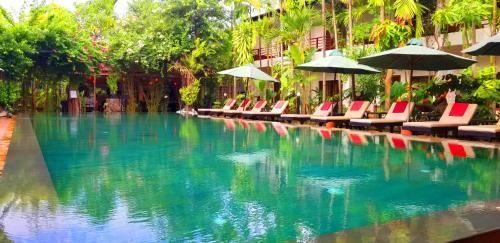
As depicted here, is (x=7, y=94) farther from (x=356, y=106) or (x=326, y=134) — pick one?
(x=326, y=134)

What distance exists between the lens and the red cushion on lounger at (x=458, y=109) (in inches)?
478

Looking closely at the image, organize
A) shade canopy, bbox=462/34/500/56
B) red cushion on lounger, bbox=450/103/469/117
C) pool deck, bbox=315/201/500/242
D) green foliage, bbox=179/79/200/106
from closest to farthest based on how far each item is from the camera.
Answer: pool deck, bbox=315/201/500/242 < shade canopy, bbox=462/34/500/56 < red cushion on lounger, bbox=450/103/469/117 < green foliage, bbox=179/79/200/106

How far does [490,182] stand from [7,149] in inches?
309

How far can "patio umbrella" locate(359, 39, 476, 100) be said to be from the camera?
12531 mm

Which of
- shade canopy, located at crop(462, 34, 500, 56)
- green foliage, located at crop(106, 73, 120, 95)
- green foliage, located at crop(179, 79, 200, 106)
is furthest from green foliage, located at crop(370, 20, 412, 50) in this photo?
green foliage, located at crop(106, 73, 120, 95)

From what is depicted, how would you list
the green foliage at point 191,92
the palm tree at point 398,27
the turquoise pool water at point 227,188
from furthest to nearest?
the green foliage at point 191,92 < the palm tree at point 398,27 < the turquoise pool water at point 227,188

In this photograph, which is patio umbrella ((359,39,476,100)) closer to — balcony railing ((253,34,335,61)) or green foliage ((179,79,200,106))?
balcony railing ((253,34,335,61))

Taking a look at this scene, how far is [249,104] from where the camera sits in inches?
926

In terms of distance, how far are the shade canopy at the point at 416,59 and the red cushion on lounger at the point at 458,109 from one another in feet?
4.13

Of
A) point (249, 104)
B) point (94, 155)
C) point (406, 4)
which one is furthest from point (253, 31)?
point (94, 155)

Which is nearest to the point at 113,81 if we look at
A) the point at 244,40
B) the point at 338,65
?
the point at 244,40

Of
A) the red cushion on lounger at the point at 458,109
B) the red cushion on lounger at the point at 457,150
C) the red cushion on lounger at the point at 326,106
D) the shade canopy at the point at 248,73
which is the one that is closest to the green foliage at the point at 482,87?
the red cushion on lounger at the point at 458,109

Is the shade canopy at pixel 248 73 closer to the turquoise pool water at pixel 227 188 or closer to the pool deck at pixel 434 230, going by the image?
the turquoise pool water at pixel 227 188

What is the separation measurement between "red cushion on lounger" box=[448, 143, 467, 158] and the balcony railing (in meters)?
14.5
